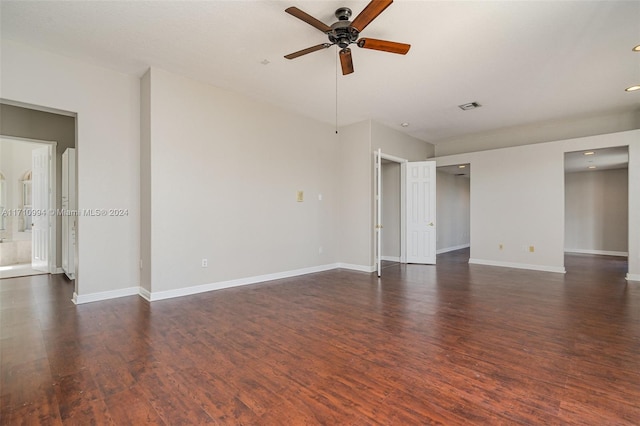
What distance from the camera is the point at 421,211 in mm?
7082

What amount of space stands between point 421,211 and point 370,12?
5260 mm

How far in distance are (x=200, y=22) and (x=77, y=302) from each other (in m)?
3.70

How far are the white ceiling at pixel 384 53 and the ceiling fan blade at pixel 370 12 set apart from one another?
28cm

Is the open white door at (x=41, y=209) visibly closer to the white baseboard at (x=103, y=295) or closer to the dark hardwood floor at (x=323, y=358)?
the dark hardwood floor at (x=323, y=358)

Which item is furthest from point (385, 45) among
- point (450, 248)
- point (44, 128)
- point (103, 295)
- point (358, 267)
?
point (450, 248)

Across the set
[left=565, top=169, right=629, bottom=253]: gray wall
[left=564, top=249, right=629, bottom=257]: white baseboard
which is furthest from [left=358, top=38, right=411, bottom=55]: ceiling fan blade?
[left=564, top=249, right=629, bottom=257]: white baseboard

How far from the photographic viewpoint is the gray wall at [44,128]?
193 inches

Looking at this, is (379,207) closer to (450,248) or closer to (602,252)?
(450,248)

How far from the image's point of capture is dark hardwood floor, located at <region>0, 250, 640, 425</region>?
1.81m

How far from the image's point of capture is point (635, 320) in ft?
10.9

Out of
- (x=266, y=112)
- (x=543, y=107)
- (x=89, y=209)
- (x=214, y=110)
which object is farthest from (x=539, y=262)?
(x=89, y=209)

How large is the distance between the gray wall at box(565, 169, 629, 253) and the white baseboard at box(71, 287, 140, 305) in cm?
1171

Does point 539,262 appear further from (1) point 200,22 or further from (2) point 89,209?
(2) point 89,209

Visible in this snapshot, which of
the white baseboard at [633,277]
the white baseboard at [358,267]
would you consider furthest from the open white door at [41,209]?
the white baseboard at [633,277]
